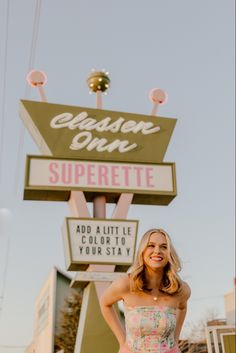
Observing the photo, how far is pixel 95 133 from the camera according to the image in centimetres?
1154

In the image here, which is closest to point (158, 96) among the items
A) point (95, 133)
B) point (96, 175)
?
point (95, 133)

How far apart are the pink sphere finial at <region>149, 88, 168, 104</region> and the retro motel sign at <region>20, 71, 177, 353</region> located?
25mm

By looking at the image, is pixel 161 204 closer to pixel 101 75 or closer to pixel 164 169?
pixel 164 169

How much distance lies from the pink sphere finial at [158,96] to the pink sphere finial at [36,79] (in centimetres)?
267

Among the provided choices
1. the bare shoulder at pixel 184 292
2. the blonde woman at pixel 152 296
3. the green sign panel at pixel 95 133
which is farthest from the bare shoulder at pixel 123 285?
the green sign panel at pixel 95 133

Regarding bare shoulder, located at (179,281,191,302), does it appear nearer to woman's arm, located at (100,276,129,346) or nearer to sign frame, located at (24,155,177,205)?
woman's arm, located at (100,276,129,346)

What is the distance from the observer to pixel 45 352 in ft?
50.0

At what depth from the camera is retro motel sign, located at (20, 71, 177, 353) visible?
10289 millimetres

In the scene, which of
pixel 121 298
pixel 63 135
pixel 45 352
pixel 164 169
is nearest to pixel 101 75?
pixel 63 135

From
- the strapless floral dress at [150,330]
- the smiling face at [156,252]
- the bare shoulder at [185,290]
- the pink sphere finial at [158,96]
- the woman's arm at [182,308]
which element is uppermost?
the pink sphere finial at [158,96]

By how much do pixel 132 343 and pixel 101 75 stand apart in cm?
1062

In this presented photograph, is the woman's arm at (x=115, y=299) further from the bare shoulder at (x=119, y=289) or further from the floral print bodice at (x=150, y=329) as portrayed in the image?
the floral print bodice at (x=150, y=329)

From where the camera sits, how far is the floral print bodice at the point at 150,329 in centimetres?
235

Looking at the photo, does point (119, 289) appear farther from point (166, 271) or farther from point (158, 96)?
point (158, 96)
